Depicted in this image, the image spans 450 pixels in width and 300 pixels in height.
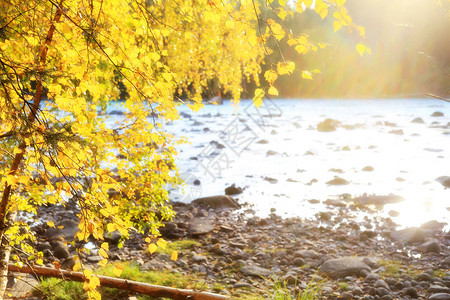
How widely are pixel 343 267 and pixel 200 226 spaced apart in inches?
135

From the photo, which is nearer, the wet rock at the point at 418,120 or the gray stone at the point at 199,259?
the gray stone at the point at 199,259

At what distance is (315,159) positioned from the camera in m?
16.5

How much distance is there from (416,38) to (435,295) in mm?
33953

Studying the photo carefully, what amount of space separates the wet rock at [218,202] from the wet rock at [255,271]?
3783mm

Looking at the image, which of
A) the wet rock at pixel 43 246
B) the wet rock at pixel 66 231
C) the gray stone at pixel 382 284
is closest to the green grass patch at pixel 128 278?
the wet rock at pixel 43 246

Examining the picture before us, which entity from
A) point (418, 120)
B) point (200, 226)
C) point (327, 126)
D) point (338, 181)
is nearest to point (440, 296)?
point (200, 226)

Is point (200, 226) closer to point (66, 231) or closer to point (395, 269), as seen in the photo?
point (66, 231)

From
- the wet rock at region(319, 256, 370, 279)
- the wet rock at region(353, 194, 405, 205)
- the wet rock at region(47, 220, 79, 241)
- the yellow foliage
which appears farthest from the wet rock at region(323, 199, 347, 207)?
the yellow foliage

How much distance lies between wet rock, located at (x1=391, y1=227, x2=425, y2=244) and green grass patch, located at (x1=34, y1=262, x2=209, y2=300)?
432 centimetres

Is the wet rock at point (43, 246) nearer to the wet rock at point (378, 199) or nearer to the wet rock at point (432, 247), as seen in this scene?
the wet rock at point (432, 247)

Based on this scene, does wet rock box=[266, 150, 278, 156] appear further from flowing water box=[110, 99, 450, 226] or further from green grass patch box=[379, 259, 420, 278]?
green grass patch box=[379, 259, 420, 278]

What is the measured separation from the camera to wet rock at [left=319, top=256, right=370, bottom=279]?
6598 mm

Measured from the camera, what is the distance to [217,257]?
7.45m

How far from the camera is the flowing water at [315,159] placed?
1134 cm
